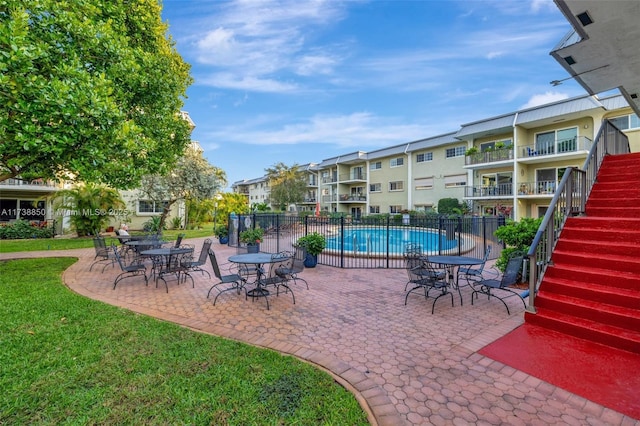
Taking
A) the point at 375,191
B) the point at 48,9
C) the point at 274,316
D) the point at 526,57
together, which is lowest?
the point at 274,316

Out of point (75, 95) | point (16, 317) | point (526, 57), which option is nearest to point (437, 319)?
point (16, 317)

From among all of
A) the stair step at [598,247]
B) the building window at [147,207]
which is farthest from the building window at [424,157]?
the building window at [147,207]

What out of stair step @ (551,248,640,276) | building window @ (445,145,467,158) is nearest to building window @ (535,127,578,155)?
building window @ (445,145,467,158)

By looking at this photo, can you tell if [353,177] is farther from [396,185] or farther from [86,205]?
[86,205]

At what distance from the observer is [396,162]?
1319 inches

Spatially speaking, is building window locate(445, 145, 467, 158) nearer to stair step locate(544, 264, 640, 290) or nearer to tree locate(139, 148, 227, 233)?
tree locate(139, 148, 227, 233)

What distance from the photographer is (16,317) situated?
506 centimetres

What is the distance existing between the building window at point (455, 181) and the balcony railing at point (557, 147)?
571 cm

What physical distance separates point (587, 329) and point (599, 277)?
110 centimetres

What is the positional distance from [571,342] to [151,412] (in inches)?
207

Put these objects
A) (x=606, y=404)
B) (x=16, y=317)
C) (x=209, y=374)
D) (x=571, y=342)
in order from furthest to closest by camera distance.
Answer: (x=16, y=317) → (x=571, y=342) → (x=209, y=374) → (x=606, y=404)

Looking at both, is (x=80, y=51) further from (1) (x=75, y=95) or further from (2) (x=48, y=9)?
(1) (x=75, y=95)

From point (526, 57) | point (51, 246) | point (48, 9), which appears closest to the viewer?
point (48, 9)

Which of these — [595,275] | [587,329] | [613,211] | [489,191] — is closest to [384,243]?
[613,211]
